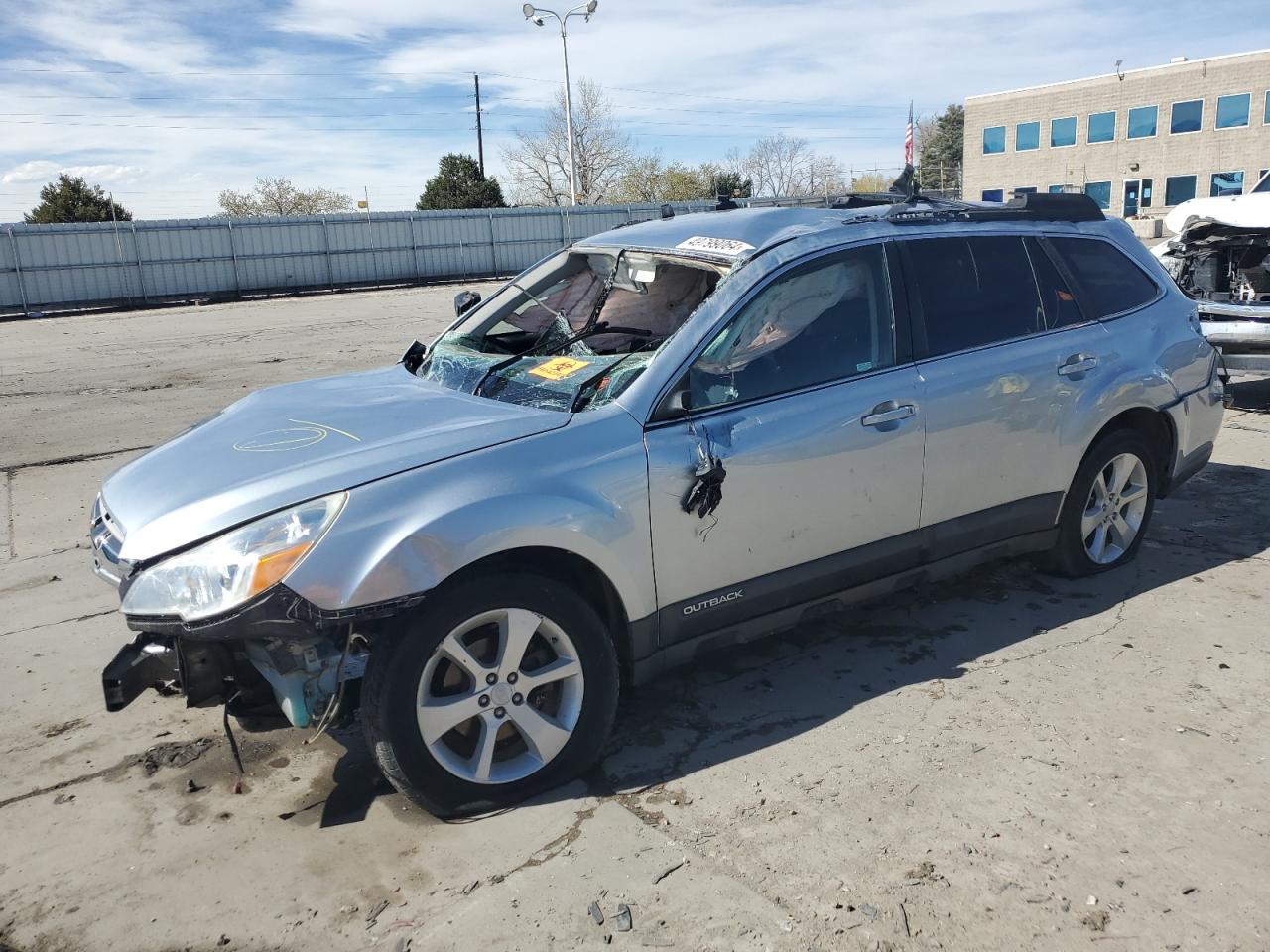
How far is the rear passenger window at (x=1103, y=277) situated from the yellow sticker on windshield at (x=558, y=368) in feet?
7.94

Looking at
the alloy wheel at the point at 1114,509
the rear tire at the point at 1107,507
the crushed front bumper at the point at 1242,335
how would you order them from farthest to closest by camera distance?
1. the crushed front bumper at the point at 1242,335
2. the alloy wheel at the point at 1114,509
3. the rear tire at the point at 1107,507

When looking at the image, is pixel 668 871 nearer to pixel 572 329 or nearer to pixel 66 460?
pixel 572 329

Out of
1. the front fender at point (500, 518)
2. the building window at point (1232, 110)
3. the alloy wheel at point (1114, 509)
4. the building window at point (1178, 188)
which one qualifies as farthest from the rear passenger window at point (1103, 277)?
the building window at point (1232, 110)

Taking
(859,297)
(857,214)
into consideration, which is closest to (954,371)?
(859,297)

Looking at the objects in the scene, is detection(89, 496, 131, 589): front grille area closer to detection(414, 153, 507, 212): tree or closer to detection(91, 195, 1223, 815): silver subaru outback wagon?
detection(91, 195, 1223, 815): silver subaru outback wagon

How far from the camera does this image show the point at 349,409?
3.82 meters

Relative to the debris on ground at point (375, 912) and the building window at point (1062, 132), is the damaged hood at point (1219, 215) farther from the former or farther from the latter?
the building window at point (1062, 132)

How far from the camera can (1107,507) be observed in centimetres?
495

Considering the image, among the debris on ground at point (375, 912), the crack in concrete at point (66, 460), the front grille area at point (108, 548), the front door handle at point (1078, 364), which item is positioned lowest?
the debris on ground at point (375, 912)

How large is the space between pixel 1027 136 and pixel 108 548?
216ft

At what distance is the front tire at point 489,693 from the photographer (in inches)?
117

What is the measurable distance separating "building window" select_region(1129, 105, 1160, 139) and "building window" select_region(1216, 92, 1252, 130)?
10.3 ft

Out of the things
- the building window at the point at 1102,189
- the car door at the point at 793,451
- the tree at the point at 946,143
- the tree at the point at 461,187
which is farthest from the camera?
the tree at the point at 946,143

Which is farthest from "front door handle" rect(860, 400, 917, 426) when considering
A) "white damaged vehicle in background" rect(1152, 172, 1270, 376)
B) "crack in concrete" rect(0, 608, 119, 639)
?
"white damaged vehicle in background" rect(1152, 172, 1270, 376)
